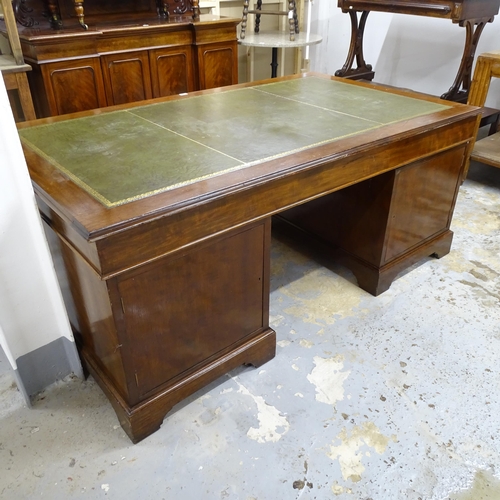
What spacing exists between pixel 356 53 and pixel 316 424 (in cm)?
334

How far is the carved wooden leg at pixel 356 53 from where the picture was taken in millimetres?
3740

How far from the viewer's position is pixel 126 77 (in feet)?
9.72

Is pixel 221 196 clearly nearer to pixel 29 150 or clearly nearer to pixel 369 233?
pixel 29 150

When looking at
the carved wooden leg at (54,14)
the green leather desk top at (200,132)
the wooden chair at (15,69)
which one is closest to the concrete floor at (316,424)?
the green leather desk top at (200,132)

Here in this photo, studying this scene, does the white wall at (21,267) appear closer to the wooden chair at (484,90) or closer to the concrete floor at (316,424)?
the concrete floor at (316,424)

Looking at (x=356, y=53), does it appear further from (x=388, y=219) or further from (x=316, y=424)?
(x=316, y=424)

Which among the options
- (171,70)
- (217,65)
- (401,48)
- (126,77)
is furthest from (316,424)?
(401,48)

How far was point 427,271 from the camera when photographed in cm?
221

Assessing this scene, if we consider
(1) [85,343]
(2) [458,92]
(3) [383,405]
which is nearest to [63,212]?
A: (1) [85,343]

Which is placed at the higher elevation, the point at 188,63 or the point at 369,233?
the point at 188,63

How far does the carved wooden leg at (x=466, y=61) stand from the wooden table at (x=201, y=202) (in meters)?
1.52

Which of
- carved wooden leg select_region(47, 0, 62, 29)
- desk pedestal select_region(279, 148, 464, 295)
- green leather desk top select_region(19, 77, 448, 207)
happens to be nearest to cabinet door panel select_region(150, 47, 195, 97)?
carved wooden leg select_region(47, 0, 62, 29)

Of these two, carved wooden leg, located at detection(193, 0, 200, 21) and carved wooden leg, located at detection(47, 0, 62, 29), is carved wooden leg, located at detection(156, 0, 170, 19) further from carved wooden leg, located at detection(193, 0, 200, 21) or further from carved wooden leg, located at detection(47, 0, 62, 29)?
carved wooden leg, located at detection(47, 0, 62, 29)

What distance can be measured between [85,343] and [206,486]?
62cm
